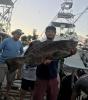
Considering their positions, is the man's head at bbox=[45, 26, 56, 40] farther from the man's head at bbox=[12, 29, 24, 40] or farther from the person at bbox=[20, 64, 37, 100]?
the man's head at bbox=[12, 29, 24, 40]

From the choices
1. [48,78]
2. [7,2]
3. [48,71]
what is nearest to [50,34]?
[48,71]

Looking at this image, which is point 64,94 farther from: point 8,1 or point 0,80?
point 8,1

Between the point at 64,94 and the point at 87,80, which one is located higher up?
the point at 87,80

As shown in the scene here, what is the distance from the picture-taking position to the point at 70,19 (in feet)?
148

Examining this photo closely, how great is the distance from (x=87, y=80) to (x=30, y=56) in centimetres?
117

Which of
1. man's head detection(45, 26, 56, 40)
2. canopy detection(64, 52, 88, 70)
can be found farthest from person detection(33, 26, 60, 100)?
canopy detection(64, 52, 88, 70)

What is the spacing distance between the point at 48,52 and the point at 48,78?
97 cm

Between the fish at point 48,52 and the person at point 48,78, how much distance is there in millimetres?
637

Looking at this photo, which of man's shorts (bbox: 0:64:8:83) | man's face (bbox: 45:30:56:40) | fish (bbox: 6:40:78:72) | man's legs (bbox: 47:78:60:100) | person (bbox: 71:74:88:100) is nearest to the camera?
fish (bbox: 6:40:78:72)

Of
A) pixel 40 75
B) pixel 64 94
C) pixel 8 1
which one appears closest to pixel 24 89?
pixel 64 94

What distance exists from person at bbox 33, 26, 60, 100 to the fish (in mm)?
637

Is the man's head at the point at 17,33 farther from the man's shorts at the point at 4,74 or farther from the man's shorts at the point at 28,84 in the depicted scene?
the man's shorts at the point at 28,84

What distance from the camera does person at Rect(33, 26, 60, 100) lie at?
7.76 m

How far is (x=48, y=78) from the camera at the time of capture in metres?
7.82
